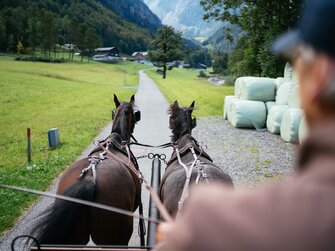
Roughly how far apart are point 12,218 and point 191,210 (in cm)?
642

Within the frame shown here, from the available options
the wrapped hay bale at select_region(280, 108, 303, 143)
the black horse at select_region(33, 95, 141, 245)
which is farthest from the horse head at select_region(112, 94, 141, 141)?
the wrapped hay bale at select_region(280, 108, 303, 143)

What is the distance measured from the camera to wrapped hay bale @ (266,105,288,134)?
50.4ft

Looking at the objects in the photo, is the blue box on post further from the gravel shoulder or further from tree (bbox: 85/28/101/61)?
tree (bbox: 85/28/101/61)

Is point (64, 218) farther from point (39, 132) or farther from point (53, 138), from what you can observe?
point (39, 132)

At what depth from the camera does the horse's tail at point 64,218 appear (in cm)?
358

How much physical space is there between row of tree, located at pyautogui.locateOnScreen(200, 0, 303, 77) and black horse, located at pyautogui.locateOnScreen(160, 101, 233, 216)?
17.8 meters

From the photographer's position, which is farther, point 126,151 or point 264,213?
point 126,151

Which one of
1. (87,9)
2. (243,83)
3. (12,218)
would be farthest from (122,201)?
(87,9)

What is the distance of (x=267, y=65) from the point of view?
75.6 feet

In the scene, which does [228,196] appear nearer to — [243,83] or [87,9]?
[243,83]

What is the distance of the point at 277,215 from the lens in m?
0.97

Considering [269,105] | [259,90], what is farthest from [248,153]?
[259,90]

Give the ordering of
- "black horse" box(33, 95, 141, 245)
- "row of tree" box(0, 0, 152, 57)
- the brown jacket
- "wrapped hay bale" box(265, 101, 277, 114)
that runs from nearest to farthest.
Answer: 1. the brown jacket
2. "black horse" box(33, 95, 141, 245)
3. "wrapped hay bale" box(265, 101, 277, 114)
4. "row of tree" box(0, 0, 152, 57)

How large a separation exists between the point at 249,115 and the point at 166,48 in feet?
196
